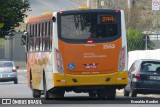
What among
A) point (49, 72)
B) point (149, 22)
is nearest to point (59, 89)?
point (49, 72)

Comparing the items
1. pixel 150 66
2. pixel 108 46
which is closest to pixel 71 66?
pixel 108 46

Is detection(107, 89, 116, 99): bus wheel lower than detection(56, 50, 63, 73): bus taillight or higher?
lower

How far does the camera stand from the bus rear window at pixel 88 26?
2819cm

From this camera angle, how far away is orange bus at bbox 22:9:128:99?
2803cm

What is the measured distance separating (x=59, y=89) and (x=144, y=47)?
33.7 meters

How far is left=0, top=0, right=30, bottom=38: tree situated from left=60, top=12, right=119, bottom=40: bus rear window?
3.09 meters

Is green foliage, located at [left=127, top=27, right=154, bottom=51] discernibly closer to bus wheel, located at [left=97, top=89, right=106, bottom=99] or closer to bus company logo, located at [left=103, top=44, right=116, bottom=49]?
bus wheel, located at [left=97, top=89, right=106, bottom=99]

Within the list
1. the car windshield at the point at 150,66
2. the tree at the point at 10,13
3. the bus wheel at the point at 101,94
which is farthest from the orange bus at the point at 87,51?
the car windshield at the point at 150,66

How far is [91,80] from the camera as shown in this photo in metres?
28.1

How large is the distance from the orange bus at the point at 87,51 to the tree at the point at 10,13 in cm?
253

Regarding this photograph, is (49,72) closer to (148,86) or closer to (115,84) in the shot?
(115,84)

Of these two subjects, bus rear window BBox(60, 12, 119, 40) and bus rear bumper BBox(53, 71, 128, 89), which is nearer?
bus rear bumper BBox(53, 71, 128, 89)

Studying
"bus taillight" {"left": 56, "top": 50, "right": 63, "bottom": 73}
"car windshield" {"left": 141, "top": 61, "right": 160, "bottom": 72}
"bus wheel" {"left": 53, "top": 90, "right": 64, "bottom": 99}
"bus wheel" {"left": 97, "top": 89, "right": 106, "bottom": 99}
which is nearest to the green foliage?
"car windshield" {"left": 141, "top": 61, "right": 160, "bottom": 72}

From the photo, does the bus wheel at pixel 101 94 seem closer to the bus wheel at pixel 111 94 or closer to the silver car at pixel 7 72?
the bus wheel at pixel 111 94
